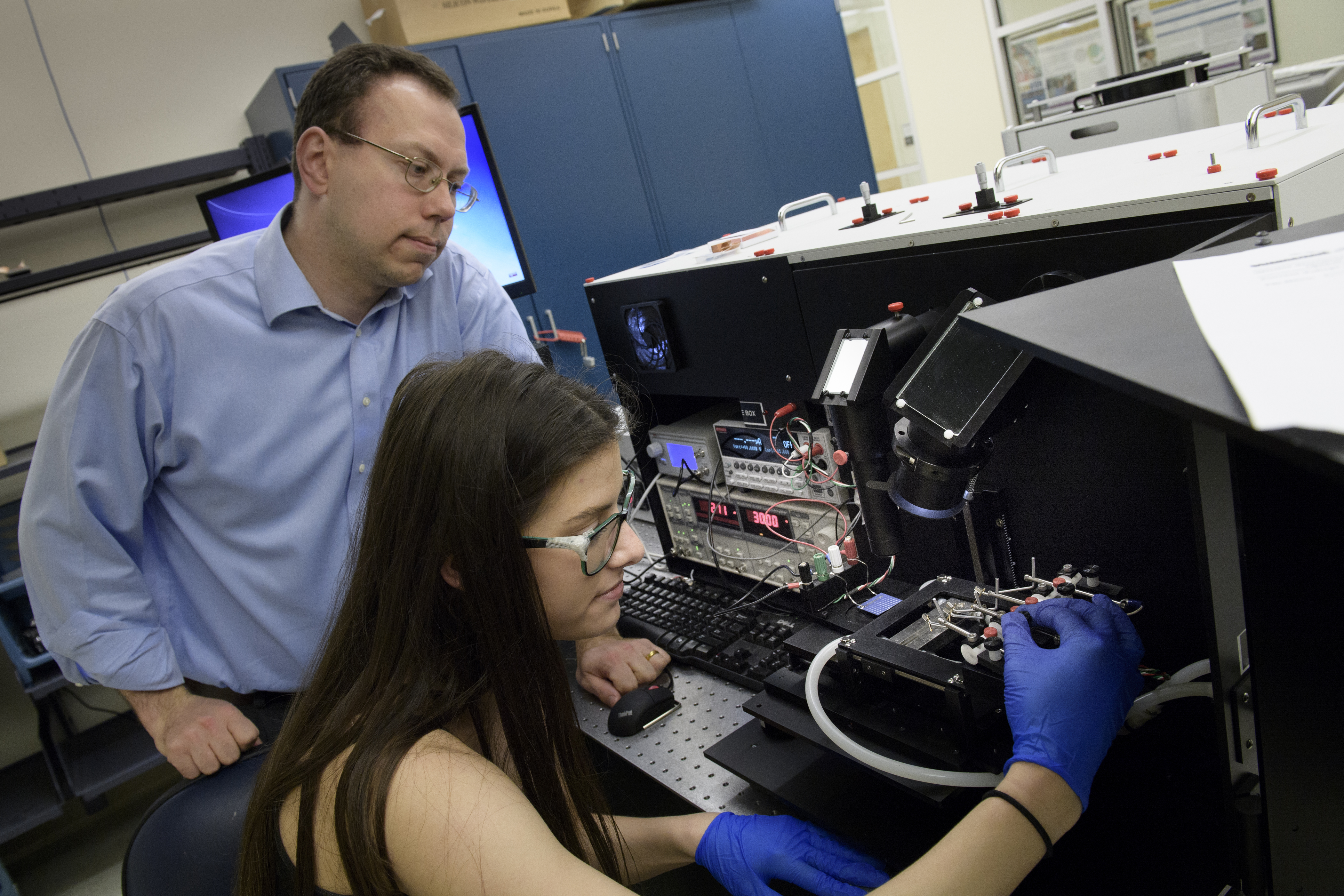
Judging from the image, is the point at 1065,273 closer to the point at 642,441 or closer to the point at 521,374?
the point at 521,374

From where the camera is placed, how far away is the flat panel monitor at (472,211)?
192 centimetres

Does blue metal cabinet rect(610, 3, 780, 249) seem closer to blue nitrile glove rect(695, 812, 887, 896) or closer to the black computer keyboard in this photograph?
the black computer keyboard

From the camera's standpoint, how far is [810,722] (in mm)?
978

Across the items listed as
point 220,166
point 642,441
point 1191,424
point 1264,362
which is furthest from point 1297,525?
point 220,166

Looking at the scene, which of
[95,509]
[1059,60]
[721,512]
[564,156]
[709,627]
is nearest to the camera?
[95,509]

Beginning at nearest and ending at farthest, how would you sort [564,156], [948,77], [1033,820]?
1. [1033,820]
2. [564,156]
3. [948,77]

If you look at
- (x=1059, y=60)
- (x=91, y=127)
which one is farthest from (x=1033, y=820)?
(x=1059, y=60)

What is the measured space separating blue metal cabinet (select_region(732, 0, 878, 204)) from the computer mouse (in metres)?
2.62

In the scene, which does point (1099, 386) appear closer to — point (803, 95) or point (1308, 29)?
point (803, 95)

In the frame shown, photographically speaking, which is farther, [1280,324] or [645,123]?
[645,123]

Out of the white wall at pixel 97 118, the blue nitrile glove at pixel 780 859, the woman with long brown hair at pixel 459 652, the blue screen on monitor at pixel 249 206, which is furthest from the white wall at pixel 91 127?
the blue nitrile glove at pixel 780 859

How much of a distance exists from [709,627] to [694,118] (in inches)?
94.9

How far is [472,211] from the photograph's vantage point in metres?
2.08

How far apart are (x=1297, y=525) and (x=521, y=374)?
0.70 meters
